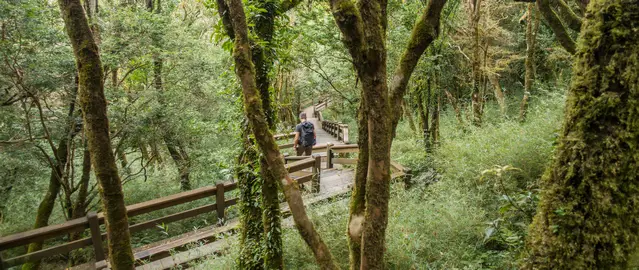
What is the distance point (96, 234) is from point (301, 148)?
5.97 metres

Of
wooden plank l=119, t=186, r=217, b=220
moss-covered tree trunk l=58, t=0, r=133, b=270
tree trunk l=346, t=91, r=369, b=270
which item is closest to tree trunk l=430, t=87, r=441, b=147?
wooden plank l=119, t=186, r=217, b=220

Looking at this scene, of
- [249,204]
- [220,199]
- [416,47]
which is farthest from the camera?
[220,199]

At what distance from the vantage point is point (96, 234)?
475cm

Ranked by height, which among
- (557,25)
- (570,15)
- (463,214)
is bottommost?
(463,214)

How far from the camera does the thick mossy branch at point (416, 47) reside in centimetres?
220

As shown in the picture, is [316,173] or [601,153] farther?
[316,173]

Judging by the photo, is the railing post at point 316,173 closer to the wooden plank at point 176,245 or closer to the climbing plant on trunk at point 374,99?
the wooden plank at point 176,245

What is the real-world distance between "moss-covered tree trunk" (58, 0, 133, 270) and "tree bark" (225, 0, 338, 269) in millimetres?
1202

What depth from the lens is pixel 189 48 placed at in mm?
9367

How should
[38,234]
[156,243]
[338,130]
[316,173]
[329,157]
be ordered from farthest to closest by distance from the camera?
[338,130] → [329,157] → [316,173] → [156,243] → [38,234]

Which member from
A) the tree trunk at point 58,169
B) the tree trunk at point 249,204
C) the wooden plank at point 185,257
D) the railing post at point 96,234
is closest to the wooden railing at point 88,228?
the railing post at point 96,234

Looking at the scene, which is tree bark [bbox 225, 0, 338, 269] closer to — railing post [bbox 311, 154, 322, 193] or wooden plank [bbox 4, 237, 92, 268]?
wooden plank [bbox 4, 237, 92, 268]

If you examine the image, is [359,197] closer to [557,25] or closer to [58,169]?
[557,25]

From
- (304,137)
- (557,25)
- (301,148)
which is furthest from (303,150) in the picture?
(557,25)
